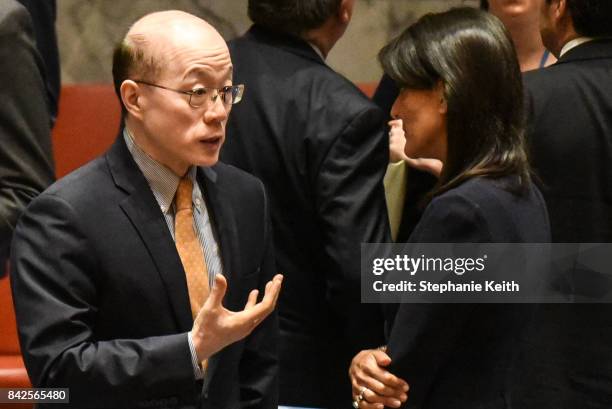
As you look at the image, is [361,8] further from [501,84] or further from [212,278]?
[212,278]

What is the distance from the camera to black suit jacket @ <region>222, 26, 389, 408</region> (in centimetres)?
288

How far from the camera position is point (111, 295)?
204 cm

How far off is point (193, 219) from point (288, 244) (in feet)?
2.64

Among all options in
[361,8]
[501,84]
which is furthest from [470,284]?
[361,8]

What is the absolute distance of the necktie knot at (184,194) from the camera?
7.16ft

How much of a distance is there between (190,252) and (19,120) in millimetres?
541

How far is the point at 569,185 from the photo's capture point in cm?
271

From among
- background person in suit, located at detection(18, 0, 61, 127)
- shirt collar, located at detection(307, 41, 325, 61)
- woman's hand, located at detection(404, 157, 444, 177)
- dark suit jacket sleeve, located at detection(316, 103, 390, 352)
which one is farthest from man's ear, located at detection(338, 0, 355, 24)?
background person in suit, located at detection(18, 0, 61, 127)

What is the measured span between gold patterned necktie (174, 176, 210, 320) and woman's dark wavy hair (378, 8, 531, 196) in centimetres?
56

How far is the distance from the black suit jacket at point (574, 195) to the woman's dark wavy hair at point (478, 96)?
1.13 feet

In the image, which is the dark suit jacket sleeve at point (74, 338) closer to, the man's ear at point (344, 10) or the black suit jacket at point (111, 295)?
the black suit jacket at point (111, 295)

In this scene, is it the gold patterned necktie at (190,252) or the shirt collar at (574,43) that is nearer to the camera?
the gold patterned necktie at (190,252)

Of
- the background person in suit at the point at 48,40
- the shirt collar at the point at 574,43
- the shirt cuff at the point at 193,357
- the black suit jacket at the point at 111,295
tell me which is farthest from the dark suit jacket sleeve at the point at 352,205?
the background person in suit at the point at 48,40

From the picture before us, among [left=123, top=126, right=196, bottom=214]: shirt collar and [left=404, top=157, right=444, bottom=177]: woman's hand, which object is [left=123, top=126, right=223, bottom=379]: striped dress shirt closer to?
[left=123, top=126, right=196, bottom=214]: shirt collar
